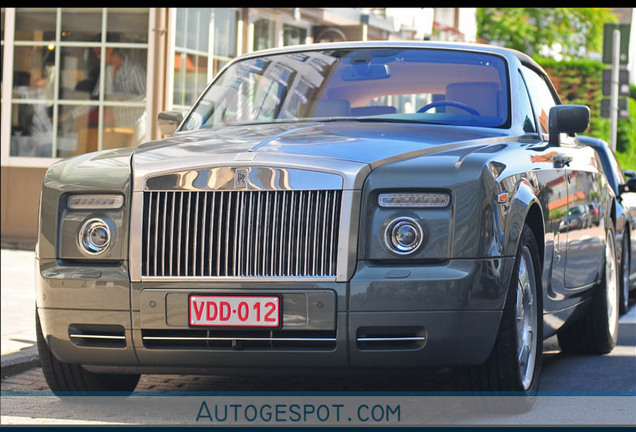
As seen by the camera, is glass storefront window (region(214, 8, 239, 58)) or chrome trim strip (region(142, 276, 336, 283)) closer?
chrome trim strip (region(142, 276, 336, 283))

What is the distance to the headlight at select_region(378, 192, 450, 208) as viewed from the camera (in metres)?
4.82

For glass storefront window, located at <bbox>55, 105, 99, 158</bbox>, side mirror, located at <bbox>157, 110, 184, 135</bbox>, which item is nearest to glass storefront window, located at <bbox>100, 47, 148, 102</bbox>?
glass storefront window, located at <bbox>55, 105, 99, 158</bbox>

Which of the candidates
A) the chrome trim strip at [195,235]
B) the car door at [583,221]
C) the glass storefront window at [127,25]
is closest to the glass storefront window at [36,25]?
the glass storefront window at [127,25]

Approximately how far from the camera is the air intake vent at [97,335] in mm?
5043

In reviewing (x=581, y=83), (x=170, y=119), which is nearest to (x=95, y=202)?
(x=170, y=119)

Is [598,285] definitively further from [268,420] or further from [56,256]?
[56,256]

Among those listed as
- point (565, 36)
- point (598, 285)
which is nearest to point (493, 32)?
point (565, 36)

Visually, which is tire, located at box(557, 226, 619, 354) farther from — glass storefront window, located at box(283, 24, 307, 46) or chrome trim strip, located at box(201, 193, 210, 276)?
glass storefront window, located at box(283, 24, 307, 46)

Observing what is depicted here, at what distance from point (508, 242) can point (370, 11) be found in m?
17.6

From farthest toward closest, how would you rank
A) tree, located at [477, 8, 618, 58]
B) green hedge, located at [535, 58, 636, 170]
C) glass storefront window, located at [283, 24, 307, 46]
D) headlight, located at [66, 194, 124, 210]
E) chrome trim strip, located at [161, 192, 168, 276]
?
tree, located at [477, 8, 618, 58] → green hedge, located at [535, 58, 636, 170] → glass storefront window, located at [283, 24, 307, 46] → headlight, located at [66, 194, 124, 210] → chrome trim strip, located at [161, 192, 168, 276]

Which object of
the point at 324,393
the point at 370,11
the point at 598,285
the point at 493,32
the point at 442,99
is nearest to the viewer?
the point at 324,393

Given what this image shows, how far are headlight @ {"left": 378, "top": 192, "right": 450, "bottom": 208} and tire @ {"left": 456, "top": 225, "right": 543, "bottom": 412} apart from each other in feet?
1.55

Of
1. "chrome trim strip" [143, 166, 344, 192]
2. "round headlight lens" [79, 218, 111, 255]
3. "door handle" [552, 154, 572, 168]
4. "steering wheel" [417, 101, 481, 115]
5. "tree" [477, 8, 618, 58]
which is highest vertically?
"tree" [477, 8, 618, 58]

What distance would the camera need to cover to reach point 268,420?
5.15 metres
